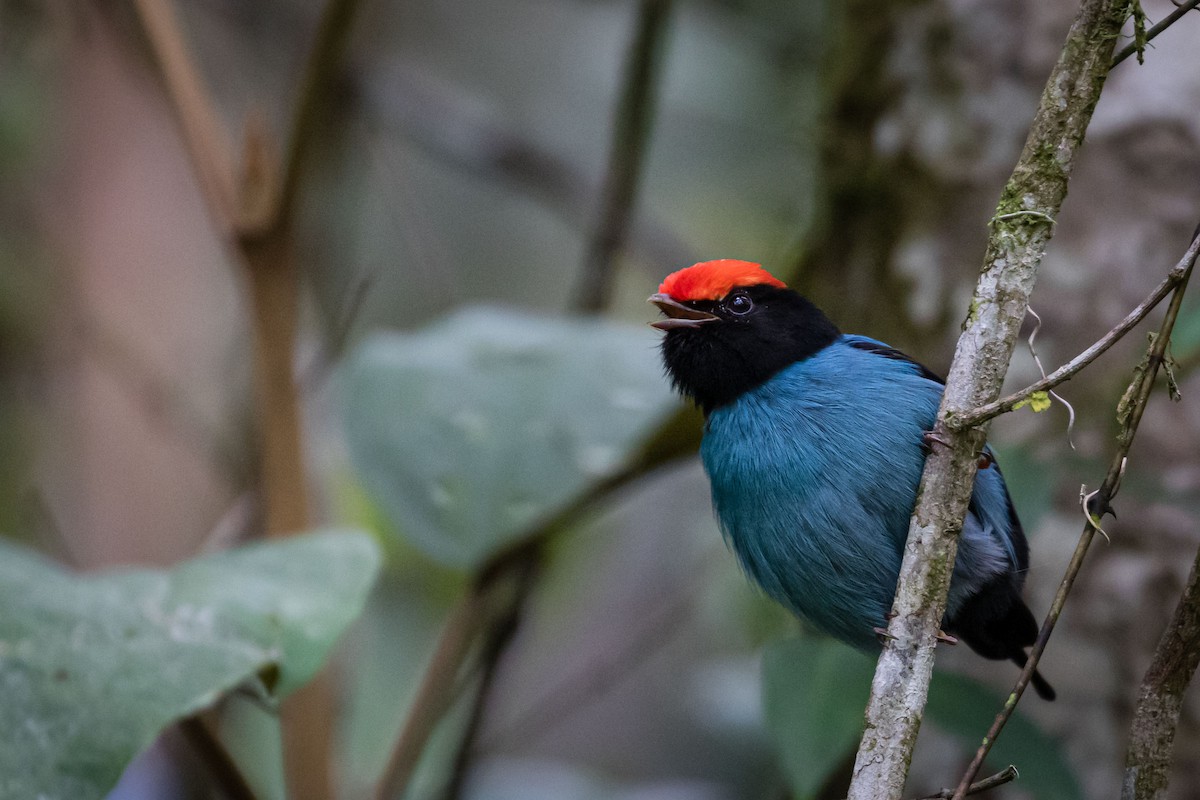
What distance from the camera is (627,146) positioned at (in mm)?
4383

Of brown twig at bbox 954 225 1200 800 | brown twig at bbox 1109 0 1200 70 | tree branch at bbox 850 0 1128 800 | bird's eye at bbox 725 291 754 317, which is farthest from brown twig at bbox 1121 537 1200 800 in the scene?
bird's eye at bbox 725 291 754 317

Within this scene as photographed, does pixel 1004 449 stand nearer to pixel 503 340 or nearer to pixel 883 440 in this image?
pixel 883 440

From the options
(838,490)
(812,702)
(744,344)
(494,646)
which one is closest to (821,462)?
(838,490)

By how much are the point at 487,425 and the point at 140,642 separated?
1062 mm

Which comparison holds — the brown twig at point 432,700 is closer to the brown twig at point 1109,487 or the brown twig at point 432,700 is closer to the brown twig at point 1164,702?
the brown twig at point 1109,487

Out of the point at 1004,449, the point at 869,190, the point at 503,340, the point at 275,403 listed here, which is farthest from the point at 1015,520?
the point at 275,403

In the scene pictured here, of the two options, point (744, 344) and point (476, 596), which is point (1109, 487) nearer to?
point (744, 344)

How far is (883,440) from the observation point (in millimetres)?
2406

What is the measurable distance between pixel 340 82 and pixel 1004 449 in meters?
3.69

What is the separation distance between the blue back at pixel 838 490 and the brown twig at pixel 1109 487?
0.49 metres

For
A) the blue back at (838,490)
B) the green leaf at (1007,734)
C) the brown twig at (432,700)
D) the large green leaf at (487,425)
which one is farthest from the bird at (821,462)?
the brown twig at (432,700)

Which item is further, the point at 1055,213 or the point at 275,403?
the point at 275,403

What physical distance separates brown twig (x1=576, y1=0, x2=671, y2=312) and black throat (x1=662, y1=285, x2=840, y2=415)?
1.61 meters

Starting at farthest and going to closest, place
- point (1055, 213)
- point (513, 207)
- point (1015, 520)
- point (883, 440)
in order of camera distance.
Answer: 1. point (513, 207)
2. point (1015, 520)
3. point (883, 440)
4. point (1055, 213)
